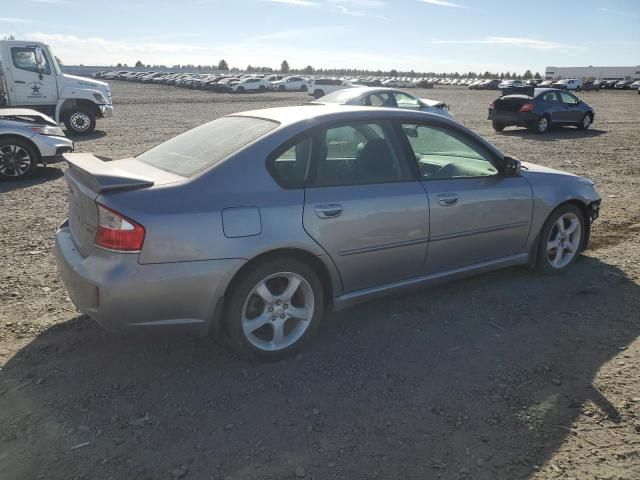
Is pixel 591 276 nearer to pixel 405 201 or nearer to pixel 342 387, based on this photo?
pixel 405 201

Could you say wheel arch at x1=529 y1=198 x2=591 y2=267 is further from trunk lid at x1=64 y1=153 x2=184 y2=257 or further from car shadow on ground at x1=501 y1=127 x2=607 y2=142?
car shadow on ground at x1=501 y1=127 x2=607 y2=142

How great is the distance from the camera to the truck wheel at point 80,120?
15.0 metres

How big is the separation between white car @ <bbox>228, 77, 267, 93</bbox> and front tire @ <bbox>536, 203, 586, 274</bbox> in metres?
45.9

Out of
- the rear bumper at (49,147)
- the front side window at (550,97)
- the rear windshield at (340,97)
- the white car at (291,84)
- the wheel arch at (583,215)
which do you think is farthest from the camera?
the white car at (291,84)

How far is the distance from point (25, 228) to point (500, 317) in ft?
17.6

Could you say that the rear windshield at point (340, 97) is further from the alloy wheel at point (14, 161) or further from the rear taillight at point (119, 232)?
the rear taillight at point (119, 232)

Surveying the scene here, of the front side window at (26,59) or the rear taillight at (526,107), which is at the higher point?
the front side window at (26,59)

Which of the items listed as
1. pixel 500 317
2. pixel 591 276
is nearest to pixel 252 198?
pixel 500 317

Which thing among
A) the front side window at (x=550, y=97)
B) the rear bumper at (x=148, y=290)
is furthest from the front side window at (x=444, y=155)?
the front side window at (x=550, y=97)

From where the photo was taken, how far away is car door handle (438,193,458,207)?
3.87 metres

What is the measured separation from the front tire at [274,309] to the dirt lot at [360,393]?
15 centimetres

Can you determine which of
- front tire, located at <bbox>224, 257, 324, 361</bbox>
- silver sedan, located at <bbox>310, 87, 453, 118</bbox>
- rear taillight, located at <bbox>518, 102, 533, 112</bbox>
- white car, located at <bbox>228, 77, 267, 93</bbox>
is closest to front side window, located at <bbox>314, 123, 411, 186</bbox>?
front tire, located at <bbox>224, 257, 324, 361</bbox>

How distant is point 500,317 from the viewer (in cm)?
405

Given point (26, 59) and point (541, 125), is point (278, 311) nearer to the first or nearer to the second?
point (26, 59)
